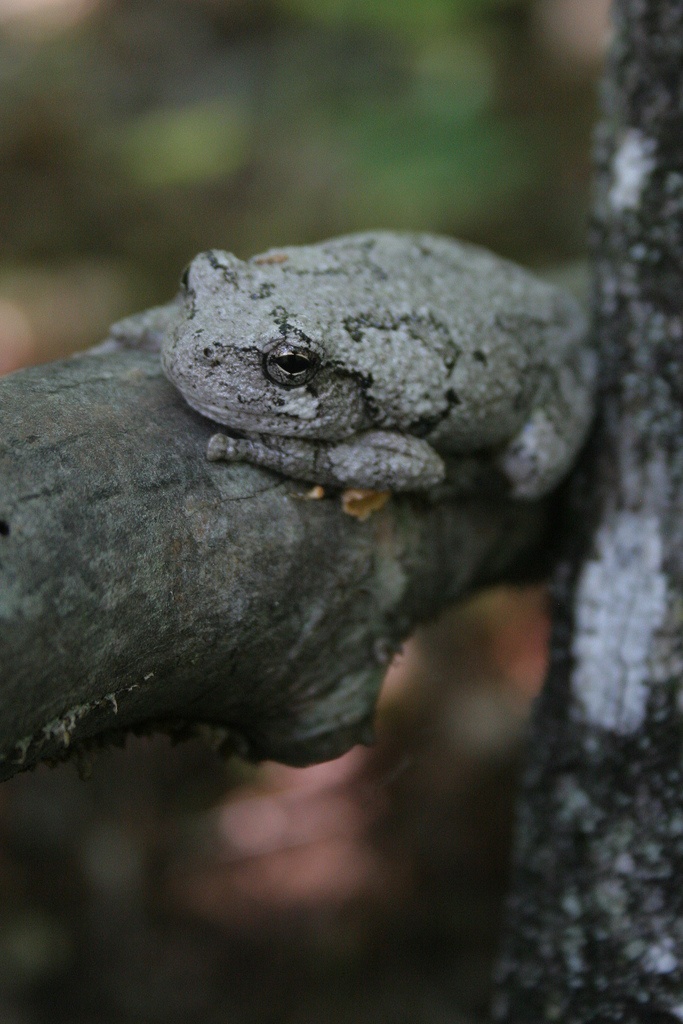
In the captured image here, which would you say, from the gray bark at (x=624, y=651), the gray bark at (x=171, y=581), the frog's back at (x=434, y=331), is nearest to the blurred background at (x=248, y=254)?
the gray bark at (x=171, y=581)

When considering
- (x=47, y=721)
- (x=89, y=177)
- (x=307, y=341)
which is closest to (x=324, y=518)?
(x=307, y=341)

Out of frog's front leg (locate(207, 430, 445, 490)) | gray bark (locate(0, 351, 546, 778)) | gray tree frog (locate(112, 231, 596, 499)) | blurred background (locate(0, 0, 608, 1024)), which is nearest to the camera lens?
gray bark (locate(0, 351, 546, 778))

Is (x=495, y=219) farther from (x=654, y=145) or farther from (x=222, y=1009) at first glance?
(x=222, y=1009)

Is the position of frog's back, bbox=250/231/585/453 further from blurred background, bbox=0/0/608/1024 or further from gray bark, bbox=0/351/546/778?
blurred background, bbox=0/0/608/1024

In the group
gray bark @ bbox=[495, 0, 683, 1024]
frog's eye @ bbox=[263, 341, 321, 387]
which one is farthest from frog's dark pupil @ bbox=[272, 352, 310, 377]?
gray bark @ bbox=[495, 0, 683, 1024]

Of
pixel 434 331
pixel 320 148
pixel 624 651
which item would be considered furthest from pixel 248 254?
pixel 624 651
